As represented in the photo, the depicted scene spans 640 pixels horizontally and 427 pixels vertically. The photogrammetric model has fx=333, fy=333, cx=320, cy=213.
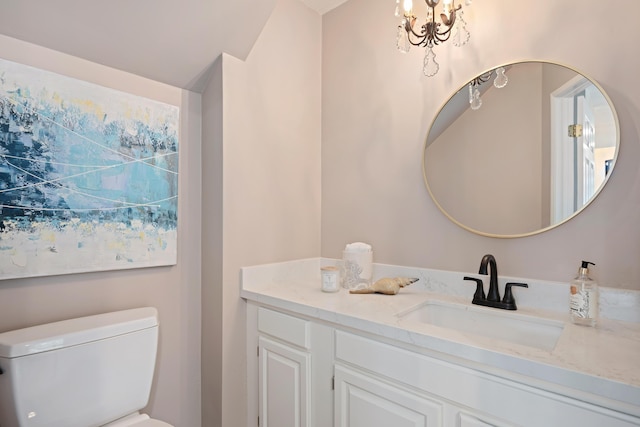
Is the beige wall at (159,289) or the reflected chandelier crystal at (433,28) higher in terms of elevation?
the reflected chandelier crystal at (433,28)

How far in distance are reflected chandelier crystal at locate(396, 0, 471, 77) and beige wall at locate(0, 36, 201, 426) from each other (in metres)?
1.08

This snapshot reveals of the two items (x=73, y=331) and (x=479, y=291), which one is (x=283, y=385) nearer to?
(x=73, y=331)

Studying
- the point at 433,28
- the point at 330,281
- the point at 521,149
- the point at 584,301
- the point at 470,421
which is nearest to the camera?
the point at 470,421

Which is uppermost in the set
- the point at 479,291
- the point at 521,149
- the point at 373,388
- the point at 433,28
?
the point at 433,28

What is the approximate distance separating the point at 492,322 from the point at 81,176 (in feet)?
5.70

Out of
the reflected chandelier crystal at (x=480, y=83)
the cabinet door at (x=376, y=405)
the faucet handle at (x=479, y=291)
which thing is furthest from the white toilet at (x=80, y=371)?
the reflected chandelier crystal at (x=480, y=83)

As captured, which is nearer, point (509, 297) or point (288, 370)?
point (509, 297)

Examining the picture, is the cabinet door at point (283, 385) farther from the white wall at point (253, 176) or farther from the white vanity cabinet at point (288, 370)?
the white wall at point (253, 176)

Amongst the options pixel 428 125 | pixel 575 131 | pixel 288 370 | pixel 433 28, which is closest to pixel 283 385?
pixel 288 370

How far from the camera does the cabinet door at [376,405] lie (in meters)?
1.03

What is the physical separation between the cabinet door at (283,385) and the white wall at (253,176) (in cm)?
10

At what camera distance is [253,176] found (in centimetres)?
172

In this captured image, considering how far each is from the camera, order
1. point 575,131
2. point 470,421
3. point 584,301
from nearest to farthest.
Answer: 1. point 470,421
2. point 584,301
3. point 575,131

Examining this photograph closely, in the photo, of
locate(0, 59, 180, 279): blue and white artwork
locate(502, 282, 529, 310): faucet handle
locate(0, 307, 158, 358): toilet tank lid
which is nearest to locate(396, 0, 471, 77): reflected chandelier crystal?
locate(502, 282, 529, 310): faucet handle
